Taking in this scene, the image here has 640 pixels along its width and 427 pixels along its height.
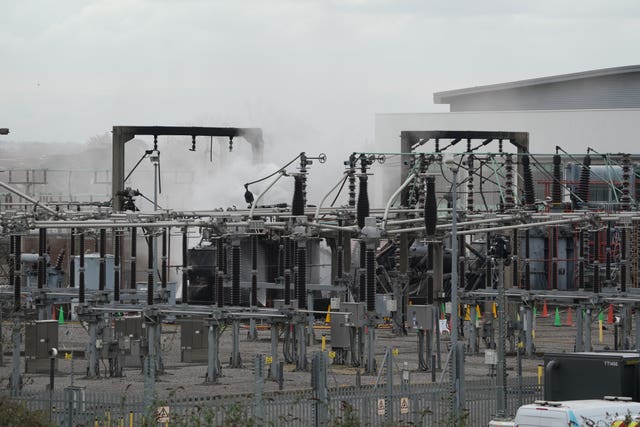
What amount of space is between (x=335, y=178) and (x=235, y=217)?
37.5m

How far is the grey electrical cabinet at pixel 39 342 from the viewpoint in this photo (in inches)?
Result: 1574

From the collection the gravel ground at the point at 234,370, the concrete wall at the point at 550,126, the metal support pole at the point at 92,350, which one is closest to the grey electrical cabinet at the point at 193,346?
the gravel ground at the point at 234,370

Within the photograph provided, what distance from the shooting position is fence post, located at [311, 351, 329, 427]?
27.0 meters

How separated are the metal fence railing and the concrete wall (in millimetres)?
53637

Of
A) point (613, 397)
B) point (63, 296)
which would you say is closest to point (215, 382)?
point (63, 296)

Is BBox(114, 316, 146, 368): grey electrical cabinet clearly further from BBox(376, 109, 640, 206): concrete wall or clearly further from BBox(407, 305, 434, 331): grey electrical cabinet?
BBox(376, 109, 640, 206): concrete wall

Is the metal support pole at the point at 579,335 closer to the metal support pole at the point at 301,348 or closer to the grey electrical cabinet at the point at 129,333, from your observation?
the metal support pole at the point at 301,348

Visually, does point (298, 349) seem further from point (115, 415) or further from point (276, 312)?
point (115, 415)

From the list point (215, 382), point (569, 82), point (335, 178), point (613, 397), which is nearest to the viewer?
point (613, 397)

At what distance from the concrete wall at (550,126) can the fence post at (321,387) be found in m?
55.8

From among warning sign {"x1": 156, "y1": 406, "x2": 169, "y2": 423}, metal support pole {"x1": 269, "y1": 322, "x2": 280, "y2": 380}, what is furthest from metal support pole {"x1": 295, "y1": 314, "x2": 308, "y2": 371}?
warning sign {"x1": 156, "y1": 406, "x2": 169, "y2": 423}

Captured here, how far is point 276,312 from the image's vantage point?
1607 inches

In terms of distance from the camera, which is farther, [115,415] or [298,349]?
[298,349]

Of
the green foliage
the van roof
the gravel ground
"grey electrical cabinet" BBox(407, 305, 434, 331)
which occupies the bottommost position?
the gravel ground
